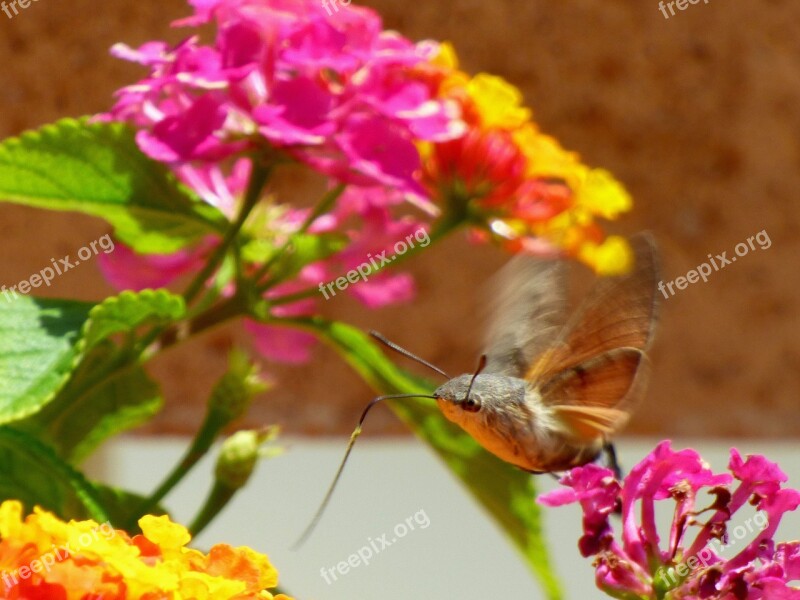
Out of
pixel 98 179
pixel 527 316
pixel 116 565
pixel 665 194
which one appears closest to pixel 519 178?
pixel 527 316

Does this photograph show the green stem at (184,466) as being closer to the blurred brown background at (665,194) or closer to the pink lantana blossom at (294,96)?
the pink lantana blossom at (294,96)

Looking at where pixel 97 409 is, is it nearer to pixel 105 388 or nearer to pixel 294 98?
pixel 105 388

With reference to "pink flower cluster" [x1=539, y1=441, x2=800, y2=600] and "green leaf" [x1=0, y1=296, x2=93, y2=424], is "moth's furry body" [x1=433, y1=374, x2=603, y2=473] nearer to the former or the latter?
"pink flower cluster" [x1=539, y1=441, x2=800, y2=600]

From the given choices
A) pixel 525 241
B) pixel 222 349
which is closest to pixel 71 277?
pixel 222 349

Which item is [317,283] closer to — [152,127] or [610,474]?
[152,127]

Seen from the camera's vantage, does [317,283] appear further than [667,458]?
Yes

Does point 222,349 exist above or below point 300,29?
below

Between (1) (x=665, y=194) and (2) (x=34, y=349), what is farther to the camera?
(1) (x=665, y=194)

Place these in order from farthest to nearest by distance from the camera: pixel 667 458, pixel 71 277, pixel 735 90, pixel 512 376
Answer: pixel 735 90
pixel 71 277
pixel 512 376
pixel 667 458
